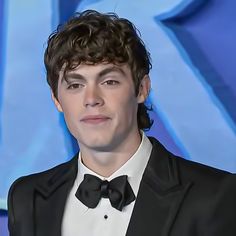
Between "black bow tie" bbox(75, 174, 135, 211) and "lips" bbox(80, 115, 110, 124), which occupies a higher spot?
"lips" bbox(80, 115, 110, 124)

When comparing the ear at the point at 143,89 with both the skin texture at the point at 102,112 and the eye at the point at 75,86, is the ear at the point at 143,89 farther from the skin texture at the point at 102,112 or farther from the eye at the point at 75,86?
the eye at the point at 75,86

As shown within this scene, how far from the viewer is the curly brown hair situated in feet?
4.09

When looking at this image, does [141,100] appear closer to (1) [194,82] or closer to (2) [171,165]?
(2) [171,165]

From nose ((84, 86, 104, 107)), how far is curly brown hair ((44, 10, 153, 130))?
0.18 ft

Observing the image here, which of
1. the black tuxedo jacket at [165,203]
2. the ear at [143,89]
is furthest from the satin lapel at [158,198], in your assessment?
the ear at [143,89]

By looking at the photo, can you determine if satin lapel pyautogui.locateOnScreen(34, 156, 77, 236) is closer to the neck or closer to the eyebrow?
the neck

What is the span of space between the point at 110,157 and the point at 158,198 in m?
0.13

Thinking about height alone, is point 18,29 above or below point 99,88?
above

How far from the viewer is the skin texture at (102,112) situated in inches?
47.8

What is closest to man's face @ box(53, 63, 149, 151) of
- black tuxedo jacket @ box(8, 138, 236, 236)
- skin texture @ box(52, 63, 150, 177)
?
skin texture @ box(52, 63, 150, 177)

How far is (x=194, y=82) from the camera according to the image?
71.8 inches

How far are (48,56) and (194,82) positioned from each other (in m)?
0.62

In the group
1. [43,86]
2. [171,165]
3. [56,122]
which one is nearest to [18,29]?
[43,86]

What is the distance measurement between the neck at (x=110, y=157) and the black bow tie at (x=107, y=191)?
2cm
